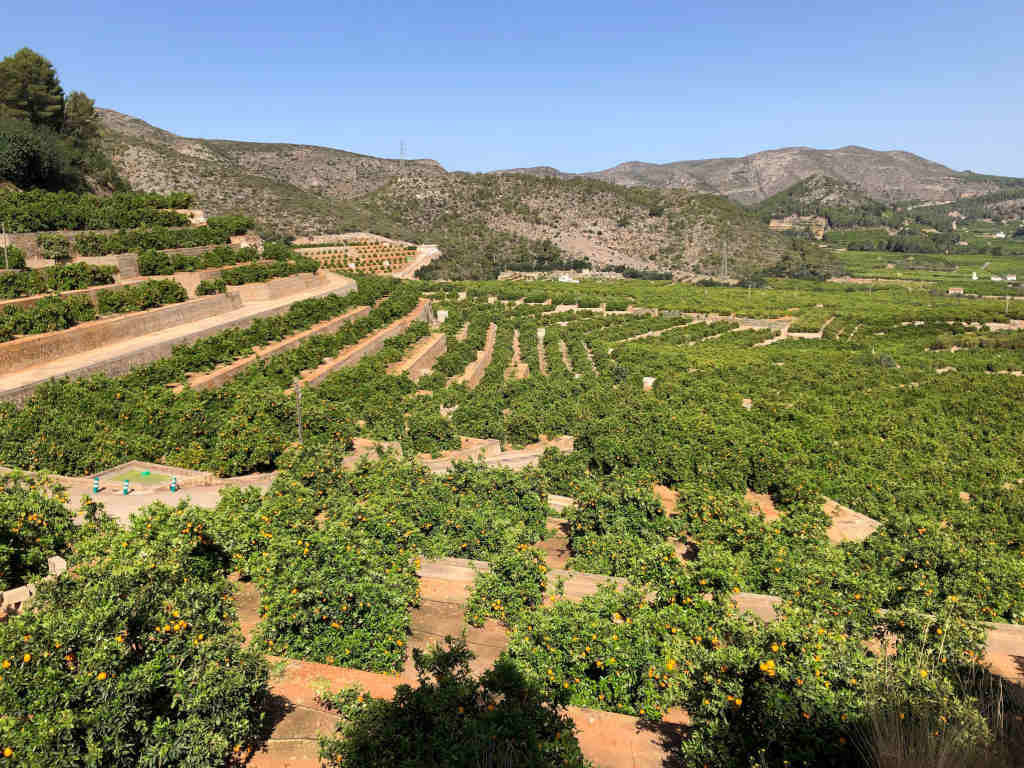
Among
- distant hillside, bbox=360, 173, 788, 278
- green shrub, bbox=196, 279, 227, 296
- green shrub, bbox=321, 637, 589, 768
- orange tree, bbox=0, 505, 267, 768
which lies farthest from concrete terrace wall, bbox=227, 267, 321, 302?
distant hillside, bbox=360, 173, 788, 278

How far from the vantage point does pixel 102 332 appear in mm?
19719

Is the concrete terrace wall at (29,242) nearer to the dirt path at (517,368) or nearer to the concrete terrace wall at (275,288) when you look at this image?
the concrete terrace wall at (275,288)

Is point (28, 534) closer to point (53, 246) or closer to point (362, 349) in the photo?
point (362, 349)

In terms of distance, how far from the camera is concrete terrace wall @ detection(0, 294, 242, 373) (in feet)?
55.0

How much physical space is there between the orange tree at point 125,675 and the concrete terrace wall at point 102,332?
606 inches

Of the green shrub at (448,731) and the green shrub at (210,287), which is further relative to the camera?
the green shrub at (210,287)

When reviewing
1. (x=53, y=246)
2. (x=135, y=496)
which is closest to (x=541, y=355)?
(x=53, y=246)

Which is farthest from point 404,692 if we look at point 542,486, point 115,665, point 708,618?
point 542,486

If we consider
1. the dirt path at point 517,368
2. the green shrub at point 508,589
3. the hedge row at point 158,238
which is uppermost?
the hedge row at point 158,238

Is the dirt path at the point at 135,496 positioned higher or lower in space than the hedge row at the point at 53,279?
lower

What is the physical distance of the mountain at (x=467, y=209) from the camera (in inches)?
2873

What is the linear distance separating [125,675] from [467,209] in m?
107

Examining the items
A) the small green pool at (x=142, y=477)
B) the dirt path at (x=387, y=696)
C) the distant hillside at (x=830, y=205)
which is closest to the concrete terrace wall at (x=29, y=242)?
the small green pool at (x=142, y=477)

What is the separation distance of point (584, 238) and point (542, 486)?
93.0 metres
